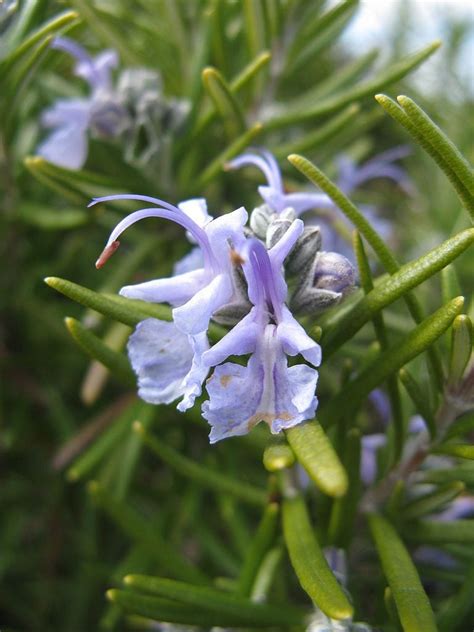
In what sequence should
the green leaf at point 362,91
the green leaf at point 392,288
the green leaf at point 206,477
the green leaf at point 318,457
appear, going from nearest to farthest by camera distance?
1. the green leaf at point 318,457
2. the green leaf at point 392,288
3. the green leaf at point 206,477
4. the green leaf at point 362,91

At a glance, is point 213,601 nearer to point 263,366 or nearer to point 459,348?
point 263,366

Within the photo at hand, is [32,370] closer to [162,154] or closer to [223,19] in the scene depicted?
[162,154]

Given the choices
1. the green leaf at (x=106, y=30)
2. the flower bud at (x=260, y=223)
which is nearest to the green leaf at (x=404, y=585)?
the flower bud at (x=260, y=223)

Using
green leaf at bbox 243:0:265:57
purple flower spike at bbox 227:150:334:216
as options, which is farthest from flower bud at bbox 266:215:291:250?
green leaf at bbox 243:0:265:57

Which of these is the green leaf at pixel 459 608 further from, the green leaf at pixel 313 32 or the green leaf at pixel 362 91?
the green leaf at pixel 313 32

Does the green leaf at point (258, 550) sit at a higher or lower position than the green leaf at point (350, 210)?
lower

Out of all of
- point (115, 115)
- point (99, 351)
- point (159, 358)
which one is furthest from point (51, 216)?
point (159, 358)
